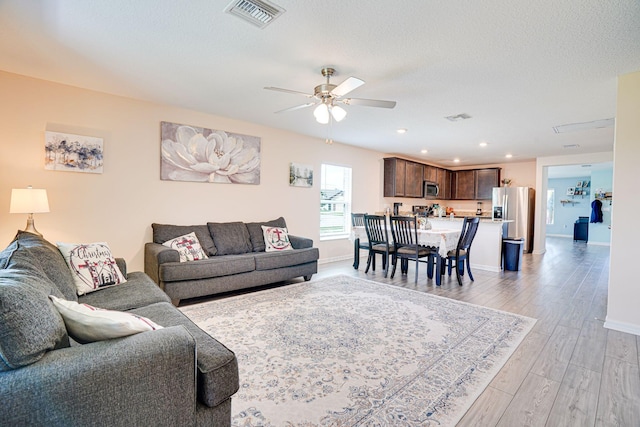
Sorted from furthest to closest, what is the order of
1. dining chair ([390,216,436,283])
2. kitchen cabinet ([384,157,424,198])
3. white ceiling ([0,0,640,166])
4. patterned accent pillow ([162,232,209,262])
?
kitchen cabinet ([384,157,424,198]), dining chair ([390,216,436,283]), patterned accent pillow ([162,232,209,262]), white ceiling ([0,0,640,166])

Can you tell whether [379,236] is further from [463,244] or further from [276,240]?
[276,240]

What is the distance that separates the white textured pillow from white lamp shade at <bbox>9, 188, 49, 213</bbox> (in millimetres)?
2161

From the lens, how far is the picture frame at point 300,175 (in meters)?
5.47

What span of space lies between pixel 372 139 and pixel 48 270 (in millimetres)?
5097

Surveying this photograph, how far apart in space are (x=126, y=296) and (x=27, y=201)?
59.5 inches

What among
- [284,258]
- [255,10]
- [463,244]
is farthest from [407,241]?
[255,10]

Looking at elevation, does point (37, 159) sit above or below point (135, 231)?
above

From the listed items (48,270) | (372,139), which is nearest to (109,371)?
(48,270)

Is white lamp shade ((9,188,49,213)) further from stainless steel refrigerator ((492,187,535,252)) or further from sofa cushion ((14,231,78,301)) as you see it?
stainless steel refrigerator ((492,187,535,252))

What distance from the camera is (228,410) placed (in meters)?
1.35

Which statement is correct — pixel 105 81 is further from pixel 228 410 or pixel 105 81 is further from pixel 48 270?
pixel 228 410

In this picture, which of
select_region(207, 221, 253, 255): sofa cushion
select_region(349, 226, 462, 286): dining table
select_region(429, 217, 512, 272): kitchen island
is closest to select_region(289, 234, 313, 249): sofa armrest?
select_region(207, 221, 253, 255): sofa cushion

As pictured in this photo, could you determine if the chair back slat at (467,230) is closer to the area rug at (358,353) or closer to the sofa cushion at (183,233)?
the area rug at (358,353)

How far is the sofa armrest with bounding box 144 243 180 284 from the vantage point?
3365 millimetres
